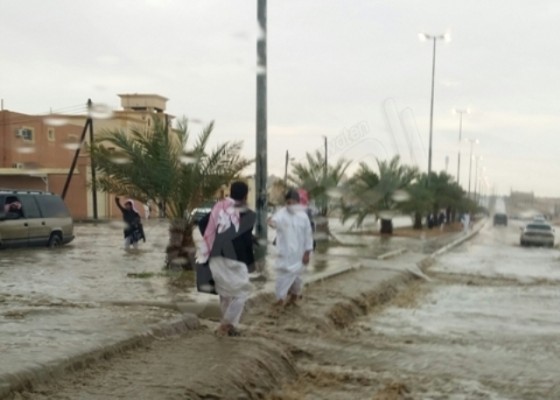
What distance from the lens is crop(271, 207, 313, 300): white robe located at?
10.3 metres

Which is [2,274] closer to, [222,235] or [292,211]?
[292,211]

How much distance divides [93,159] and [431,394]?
9.22 m

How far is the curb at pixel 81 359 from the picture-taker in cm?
527

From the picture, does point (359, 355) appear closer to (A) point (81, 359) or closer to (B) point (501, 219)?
(A) point (81, 359)

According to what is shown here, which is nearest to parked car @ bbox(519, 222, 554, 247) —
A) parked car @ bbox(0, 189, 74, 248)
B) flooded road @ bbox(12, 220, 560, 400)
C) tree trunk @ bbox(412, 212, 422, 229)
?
tree trunk @ bbox(412, 212, 422, 229)

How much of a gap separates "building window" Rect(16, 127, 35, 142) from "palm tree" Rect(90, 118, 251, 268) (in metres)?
33.7

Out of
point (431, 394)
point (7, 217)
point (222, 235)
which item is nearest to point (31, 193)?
point (7, 217)

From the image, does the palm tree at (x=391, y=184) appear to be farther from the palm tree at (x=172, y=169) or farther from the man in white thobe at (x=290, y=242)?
the man in white thobe at (x=290, y=242)

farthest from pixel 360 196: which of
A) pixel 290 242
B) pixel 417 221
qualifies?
pixel 290 242

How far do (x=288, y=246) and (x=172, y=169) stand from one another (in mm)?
4256

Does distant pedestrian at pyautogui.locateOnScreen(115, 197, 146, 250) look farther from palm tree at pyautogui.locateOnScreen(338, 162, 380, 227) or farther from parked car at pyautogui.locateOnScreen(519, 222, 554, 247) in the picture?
parked car at pyautogui.locateOnScreen(519, 222, 554, 247)

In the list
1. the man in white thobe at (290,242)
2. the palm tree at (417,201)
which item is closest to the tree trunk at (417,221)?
the palm tree at (417,201)

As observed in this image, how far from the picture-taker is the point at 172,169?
45.1 feet

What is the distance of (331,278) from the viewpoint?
15.2 metres
